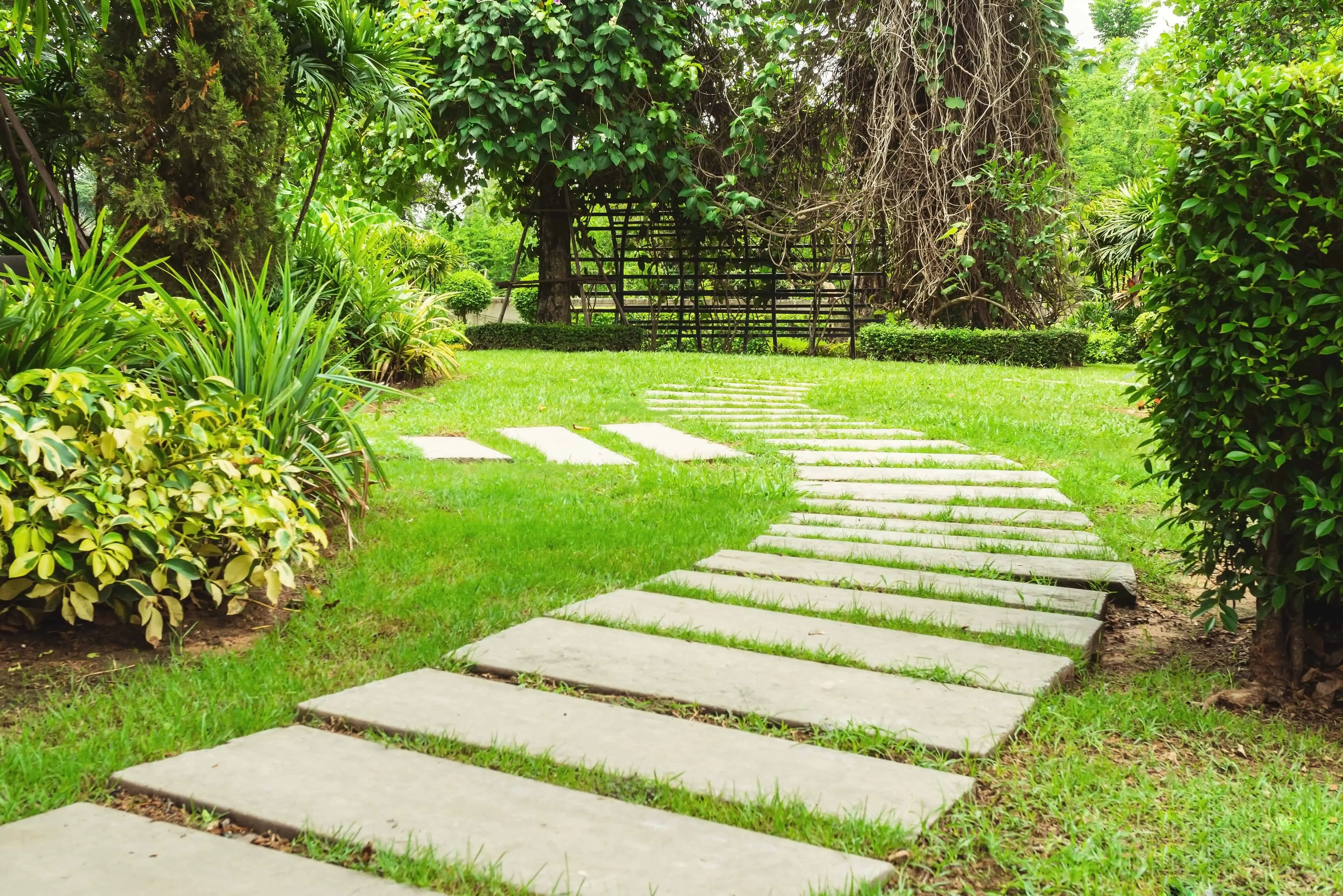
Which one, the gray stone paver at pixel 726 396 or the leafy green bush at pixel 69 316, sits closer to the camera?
the leafy green bush at pixel 69 316

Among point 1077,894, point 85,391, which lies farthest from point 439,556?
point 1077,894

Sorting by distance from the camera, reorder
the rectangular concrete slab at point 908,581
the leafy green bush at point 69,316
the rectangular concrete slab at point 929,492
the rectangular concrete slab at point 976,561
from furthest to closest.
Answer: the rectangular concrete slab at point 929,492 → the rectangular concrete slab at point 976,561 → the rectangular concrete slab at point 908,581 → the leafy green bush at point 69,316

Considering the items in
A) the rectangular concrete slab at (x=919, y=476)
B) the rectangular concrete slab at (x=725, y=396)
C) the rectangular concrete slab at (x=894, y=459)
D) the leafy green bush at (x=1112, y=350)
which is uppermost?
the leafy green bush at (x=1112, y=350)

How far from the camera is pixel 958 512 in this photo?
12.9 ft

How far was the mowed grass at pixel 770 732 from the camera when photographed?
156 cm

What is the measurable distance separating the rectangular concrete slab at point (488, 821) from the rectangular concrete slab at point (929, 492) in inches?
107

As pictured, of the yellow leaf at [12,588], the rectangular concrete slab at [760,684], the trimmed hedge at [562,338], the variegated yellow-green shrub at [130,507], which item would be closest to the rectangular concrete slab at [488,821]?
the rectangular concrete slab at [760,684]

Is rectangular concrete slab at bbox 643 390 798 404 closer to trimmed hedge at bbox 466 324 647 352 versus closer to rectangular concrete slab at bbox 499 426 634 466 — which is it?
rectangular concrete slab at bbox 499 426 634 466

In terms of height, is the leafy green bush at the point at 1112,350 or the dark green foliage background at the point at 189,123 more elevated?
the dark green foliage background at the point at 189,123

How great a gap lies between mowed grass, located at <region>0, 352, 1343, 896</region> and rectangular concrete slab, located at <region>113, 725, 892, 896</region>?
0.05 m

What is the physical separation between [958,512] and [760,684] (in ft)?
6.51

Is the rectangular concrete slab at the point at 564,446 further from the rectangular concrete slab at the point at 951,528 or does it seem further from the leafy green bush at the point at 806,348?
the leafy green bush at the point at 806,348

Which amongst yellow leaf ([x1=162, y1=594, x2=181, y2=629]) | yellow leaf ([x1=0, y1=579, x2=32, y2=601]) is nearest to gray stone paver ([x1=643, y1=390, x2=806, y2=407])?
yellow leaf ([x1=162, y1=594, x2=181, y2=629])

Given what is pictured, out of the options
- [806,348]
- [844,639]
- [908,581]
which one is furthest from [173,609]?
[806,348]
